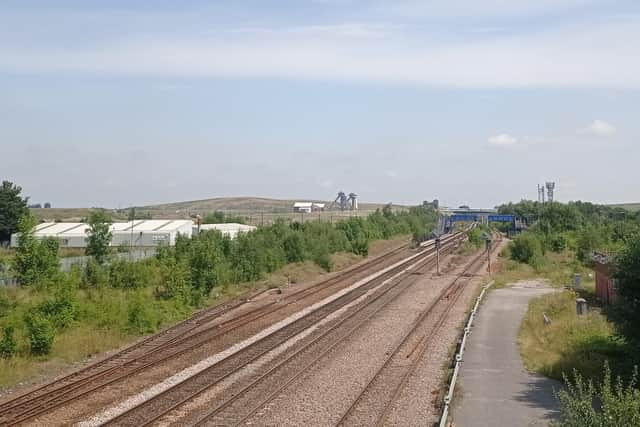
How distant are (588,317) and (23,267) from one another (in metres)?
22.6

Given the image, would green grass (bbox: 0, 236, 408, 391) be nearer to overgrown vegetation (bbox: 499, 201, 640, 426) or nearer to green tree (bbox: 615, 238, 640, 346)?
overgrown vegetation (bbox: 499, 201, 640, 426)

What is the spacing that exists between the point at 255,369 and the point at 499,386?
6632 millimetres

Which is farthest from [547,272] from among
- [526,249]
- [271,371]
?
[271,371]

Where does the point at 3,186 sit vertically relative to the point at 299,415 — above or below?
above

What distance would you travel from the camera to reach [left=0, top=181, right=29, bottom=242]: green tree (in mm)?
72688

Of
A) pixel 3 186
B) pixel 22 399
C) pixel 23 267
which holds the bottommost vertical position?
pixel 22 399

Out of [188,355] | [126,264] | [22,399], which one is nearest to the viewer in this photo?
[22,399]

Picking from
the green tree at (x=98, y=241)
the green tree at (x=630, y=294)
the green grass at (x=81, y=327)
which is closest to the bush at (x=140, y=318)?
the green grass at (x=81, y=327)

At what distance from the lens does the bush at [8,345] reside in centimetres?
1966

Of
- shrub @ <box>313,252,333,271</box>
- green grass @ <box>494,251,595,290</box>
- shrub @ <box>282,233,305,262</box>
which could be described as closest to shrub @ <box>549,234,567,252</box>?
green grass @ <box>494,251,595,290</box>

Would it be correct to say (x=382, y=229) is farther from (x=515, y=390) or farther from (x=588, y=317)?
(x=515, y=390)

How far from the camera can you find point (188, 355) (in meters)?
20.7

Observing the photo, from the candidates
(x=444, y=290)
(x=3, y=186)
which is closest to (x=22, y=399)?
(x=444, y=290)

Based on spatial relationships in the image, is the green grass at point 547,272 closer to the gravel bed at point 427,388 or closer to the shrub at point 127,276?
the gravel bed at point 427,388
